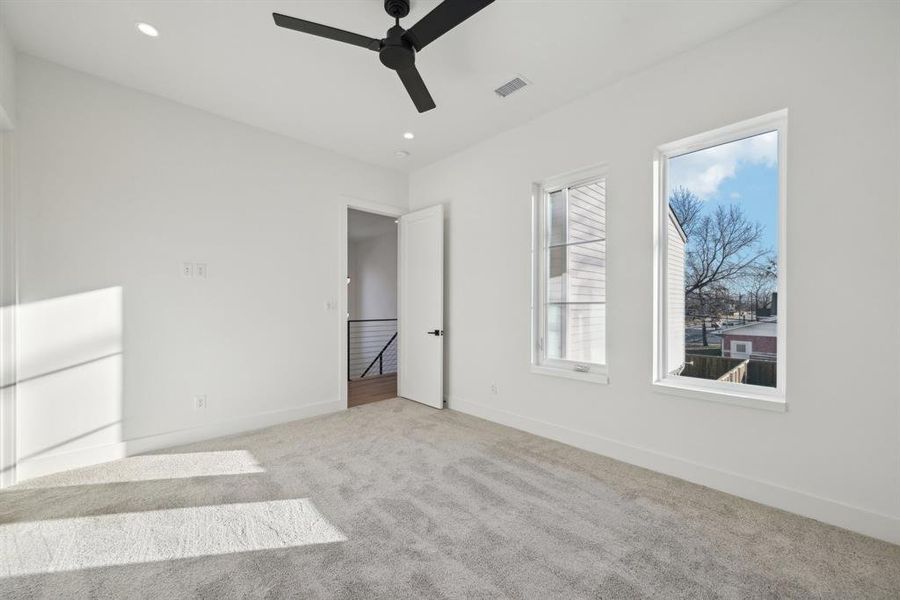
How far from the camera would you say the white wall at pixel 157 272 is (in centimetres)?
271

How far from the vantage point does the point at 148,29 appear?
2.41 metres

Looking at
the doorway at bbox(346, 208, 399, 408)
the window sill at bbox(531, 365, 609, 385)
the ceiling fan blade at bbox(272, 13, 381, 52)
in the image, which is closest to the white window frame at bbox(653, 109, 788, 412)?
the window sill at bbox(531, 365, 609, 385)

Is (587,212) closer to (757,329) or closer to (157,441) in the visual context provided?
→ (757,329)

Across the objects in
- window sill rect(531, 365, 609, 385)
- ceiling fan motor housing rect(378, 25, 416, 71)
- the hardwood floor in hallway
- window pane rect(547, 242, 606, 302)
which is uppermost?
ceiling fan motor housing rect(378, 25, 416, 71)

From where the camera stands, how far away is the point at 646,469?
2789mm

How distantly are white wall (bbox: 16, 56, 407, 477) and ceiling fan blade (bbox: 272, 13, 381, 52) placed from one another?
6.52 ft

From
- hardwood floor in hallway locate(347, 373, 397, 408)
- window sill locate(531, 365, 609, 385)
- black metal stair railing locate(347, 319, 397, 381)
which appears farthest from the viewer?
black metal stair railing locate(347, 319, 397, 381)

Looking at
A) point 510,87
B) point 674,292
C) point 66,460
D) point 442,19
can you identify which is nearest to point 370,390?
point 66,460

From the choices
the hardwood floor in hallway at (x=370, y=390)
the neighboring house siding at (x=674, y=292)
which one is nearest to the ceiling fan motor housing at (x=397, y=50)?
the neighboring house siding at (x=674, y=292)

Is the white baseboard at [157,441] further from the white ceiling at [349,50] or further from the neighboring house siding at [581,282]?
the white ceiling at [349,50]

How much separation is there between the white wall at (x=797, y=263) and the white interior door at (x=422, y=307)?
4.45 feet

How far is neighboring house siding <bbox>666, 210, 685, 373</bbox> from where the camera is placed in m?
2.85

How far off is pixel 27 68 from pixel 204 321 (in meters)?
2.12

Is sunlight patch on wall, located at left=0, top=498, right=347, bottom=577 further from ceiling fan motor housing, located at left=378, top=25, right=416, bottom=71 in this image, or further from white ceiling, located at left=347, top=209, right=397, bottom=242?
white ceiling, located at left=347, top=209, right=397, bottom=242
